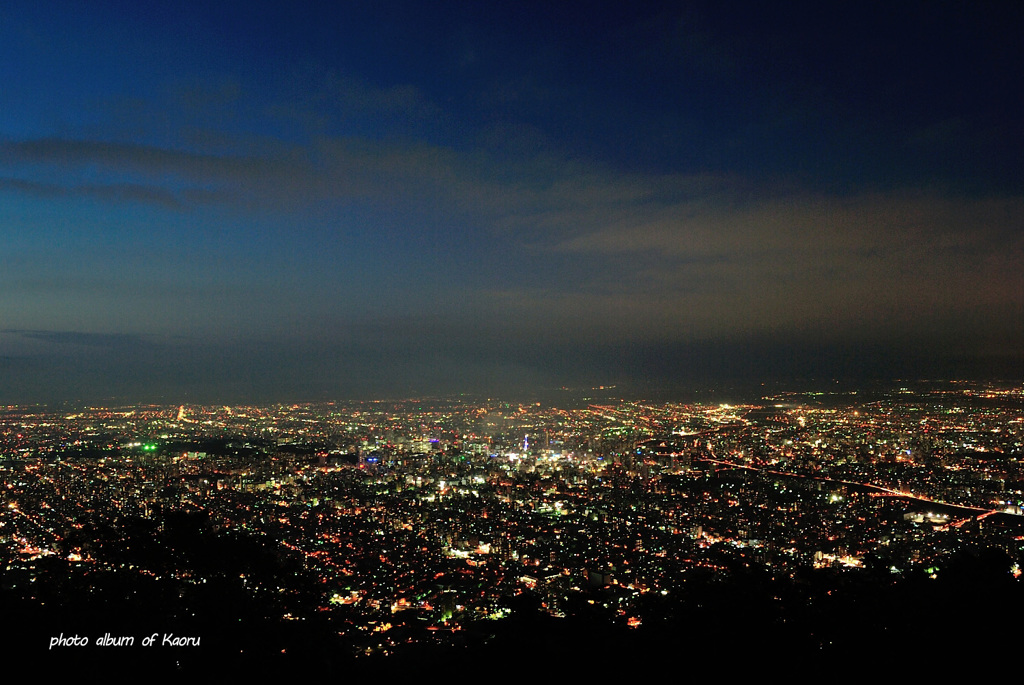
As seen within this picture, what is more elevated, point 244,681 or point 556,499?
point 244,681

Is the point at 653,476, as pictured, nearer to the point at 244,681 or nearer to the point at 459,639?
the point at 459,639

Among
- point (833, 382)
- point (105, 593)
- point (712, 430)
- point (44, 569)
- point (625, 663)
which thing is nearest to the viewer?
point (625, 663)

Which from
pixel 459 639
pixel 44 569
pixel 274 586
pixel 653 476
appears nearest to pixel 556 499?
pixel 653 476

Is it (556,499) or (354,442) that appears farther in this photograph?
(354,442)

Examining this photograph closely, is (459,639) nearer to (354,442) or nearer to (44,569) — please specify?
(44,569)

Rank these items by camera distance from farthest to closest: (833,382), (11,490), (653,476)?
(833,382)
(653,476)
(11,490)

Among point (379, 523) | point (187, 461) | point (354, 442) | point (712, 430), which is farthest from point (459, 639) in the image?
point (712, 430)
